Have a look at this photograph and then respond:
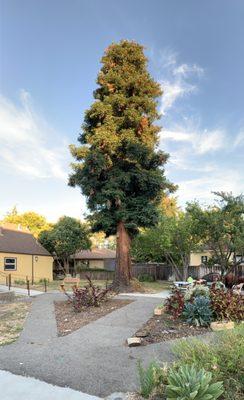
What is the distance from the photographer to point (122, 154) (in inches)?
790

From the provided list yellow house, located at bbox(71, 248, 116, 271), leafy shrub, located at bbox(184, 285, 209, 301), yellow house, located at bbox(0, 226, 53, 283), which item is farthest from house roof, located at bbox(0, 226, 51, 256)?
leafy shrub, located at bbox(184, 285, 209, 301)

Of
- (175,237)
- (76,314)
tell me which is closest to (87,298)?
(76,314)

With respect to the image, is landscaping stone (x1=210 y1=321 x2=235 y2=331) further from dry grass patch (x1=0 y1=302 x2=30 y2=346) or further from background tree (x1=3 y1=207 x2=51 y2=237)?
background tree (x1=3 y1=207 x2=51 y2=237)

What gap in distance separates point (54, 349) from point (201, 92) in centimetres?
1294

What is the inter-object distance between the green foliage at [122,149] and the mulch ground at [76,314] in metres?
7.15

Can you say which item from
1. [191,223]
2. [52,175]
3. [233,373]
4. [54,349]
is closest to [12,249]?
[52,175]

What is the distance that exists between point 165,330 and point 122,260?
11.8 meters

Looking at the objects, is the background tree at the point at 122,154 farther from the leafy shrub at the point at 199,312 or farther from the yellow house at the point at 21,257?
the yellow house at the point at 21,257

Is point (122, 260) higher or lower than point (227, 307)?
higher

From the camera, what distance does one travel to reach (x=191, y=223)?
2292cm

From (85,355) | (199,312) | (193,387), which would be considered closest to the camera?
(193,387)

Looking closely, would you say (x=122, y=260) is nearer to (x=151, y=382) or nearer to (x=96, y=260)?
(x=151, y=382)

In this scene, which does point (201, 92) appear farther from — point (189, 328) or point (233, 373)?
point (233, 373)

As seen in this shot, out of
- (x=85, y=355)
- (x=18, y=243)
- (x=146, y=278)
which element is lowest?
(x=146, y=278)
